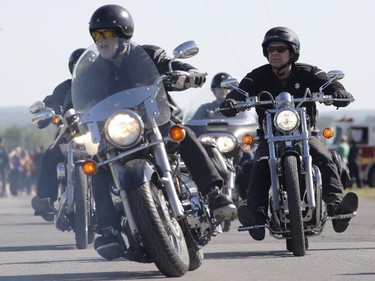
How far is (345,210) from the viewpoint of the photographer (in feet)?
34.2

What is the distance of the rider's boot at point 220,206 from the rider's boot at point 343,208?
138 centimetres

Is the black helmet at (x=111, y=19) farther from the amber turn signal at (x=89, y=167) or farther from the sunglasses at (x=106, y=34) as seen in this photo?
the amber turn signal at (x=89, y=167)

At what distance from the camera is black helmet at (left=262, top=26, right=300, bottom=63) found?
10898 millimetres

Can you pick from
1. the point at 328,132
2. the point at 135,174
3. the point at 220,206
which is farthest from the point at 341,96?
the point at 135,174

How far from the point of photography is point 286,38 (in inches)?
429

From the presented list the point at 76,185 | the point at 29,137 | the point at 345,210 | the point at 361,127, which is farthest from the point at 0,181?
→ the point at 29,137

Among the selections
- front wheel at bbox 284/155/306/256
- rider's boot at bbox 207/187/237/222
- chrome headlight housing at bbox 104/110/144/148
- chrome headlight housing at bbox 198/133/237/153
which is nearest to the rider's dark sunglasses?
front wheel at bbox 284/155/306/256

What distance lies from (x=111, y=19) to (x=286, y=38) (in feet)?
7.00

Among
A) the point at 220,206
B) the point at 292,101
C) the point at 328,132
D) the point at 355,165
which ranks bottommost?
the point at 355,165

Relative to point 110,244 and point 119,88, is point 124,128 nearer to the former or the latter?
point 119,88

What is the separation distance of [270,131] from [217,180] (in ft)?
→ 3.87

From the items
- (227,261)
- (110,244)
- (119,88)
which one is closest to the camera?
(110,244)

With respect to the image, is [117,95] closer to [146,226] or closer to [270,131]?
[146,226]

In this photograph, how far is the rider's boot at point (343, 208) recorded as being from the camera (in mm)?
10406
